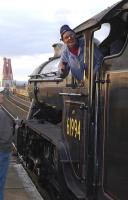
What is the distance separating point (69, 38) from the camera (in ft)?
21.9

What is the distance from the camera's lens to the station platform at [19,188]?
8.82 meters

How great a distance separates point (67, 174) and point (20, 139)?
241 inches

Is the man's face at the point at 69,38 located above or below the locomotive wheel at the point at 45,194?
above

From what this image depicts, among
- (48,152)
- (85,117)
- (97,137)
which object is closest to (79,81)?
(85,117)

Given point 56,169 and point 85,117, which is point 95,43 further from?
point 56,169

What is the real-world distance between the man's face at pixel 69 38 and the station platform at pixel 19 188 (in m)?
2.92

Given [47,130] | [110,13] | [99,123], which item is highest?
[110,13]

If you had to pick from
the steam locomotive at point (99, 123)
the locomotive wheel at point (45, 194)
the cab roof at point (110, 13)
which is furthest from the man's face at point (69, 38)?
the locomotive wheel at point (45, 194)

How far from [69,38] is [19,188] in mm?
3636

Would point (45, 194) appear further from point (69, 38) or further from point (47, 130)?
point (69, 38)

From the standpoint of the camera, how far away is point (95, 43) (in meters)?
6.48

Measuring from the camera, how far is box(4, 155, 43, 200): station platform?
8820 millimetres

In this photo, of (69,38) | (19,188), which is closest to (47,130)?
(19,188)

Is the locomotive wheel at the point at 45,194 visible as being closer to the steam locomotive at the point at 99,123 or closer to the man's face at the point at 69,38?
the steam locomotive at the point at 99,123
